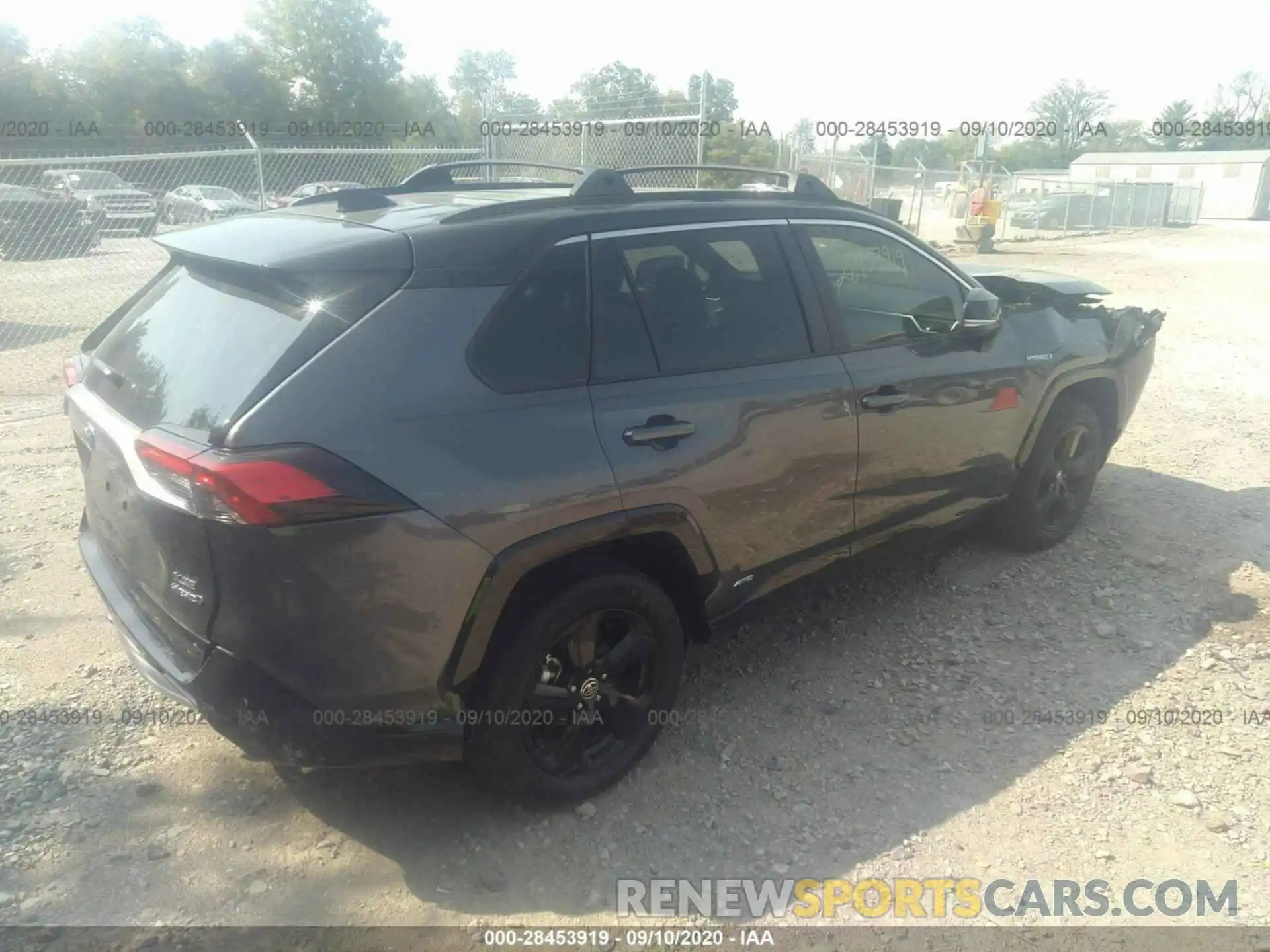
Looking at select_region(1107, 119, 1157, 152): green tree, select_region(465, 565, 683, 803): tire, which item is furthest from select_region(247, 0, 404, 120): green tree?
select_region(1107, 119, 1157, 152): green tree

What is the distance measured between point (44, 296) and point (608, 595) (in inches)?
457

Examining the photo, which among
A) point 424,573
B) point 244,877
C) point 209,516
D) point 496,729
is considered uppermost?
point 209,516

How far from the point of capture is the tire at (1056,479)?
14.8ft

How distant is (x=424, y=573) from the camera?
2406 millimetres

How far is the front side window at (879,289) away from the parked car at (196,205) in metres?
11.4

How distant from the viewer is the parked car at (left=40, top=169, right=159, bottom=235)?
453 inches

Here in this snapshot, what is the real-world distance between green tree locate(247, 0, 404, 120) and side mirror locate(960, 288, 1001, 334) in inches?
1901

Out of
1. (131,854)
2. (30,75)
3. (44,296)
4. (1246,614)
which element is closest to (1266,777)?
(1246,614)

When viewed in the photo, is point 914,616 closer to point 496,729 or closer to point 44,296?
point 496,729

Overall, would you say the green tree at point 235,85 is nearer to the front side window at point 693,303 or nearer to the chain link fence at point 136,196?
the chain link fence at point 136,196

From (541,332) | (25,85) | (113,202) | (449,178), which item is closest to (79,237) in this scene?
(113,202)

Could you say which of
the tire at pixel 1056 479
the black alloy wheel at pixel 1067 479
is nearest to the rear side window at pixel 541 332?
the tire at pixel 1056 479

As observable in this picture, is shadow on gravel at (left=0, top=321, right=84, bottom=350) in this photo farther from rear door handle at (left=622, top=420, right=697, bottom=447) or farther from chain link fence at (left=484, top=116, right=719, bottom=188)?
rear door handle at (left=622, top=420, right=697, bottom=447)

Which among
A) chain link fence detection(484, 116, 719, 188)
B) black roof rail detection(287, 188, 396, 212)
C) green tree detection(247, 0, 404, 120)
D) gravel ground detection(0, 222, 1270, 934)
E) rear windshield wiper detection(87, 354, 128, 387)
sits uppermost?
green tree detection(247, 0, 404, 120)
